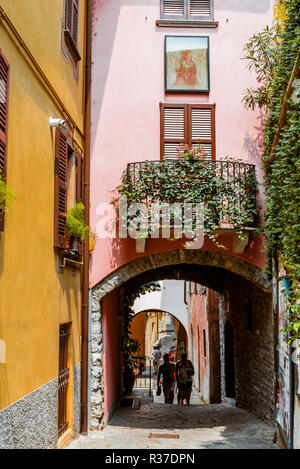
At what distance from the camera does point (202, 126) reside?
404 inches

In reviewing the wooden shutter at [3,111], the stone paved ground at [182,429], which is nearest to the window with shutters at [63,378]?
the stone paved ground at [182,429]

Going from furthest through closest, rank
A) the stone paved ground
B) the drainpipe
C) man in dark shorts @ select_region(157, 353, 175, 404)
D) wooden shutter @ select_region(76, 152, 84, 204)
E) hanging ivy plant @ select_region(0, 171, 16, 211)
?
man in dark shorts @ select_region(157, 353, 175, 404) < the drainpipe < wooden shutter @ select_region(76, 152, 84, 204) < the stone paved ground < hanging ivy plant @ select_region(0, 171, 16, 211)

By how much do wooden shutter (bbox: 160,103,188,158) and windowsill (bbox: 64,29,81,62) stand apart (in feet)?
6.58

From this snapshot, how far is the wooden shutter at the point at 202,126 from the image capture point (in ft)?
33.5

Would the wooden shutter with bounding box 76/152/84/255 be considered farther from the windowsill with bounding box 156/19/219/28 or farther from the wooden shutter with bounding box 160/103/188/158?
the windowsill with bounding box 156/19/219/28

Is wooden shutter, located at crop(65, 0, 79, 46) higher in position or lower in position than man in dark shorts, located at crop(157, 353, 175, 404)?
higher

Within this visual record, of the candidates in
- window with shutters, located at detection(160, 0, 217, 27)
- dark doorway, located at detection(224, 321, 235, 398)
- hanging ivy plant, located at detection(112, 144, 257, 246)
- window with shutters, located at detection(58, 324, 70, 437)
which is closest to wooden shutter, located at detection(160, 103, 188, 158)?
hanging ivy plant, located at detection(112, 144, 257, 246)

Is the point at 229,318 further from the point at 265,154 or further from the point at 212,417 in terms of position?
the point at 265,154

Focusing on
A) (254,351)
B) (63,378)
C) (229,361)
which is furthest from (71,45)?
(229,361)

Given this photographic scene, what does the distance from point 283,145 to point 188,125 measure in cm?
265

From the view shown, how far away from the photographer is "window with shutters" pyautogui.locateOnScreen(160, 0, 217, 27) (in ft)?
34.7

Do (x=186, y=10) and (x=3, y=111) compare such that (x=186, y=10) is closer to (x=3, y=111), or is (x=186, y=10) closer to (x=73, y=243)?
(x=73, y=243)

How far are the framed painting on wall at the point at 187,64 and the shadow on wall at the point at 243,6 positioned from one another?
0.80 metres

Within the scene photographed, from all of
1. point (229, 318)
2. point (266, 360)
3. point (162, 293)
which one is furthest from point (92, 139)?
point (162, 293)
